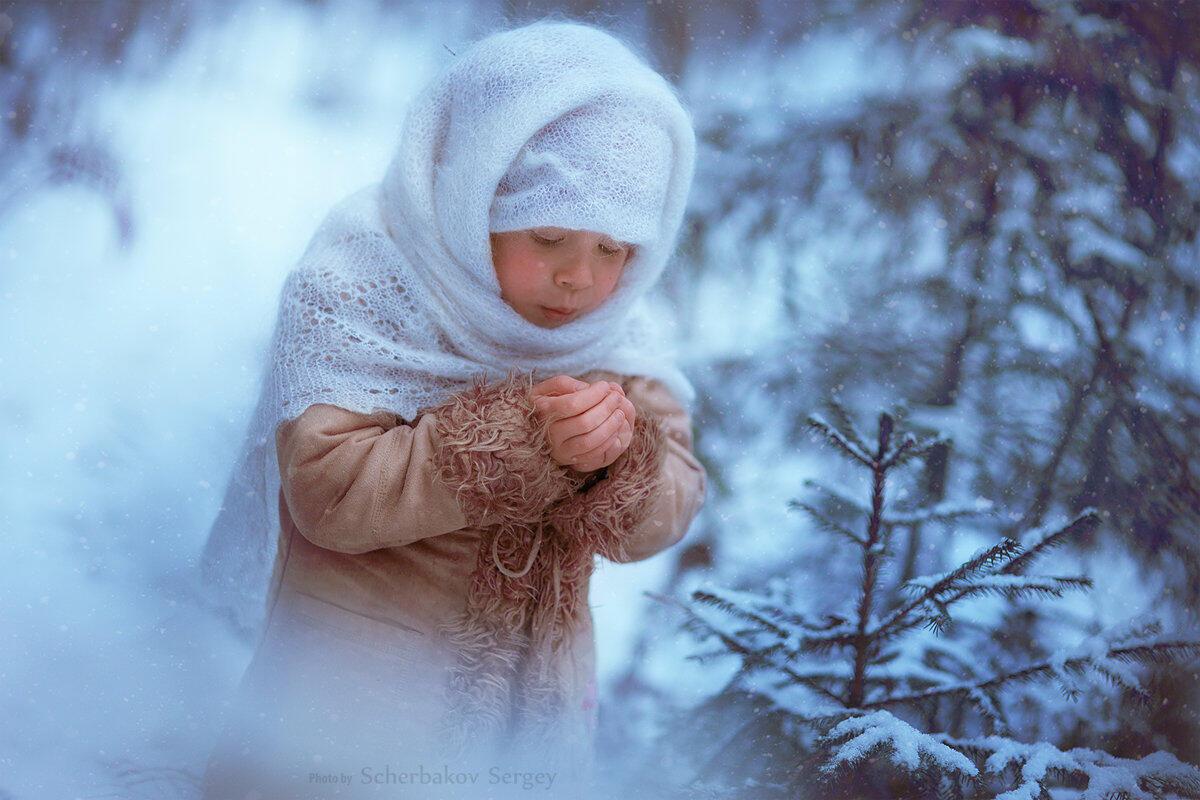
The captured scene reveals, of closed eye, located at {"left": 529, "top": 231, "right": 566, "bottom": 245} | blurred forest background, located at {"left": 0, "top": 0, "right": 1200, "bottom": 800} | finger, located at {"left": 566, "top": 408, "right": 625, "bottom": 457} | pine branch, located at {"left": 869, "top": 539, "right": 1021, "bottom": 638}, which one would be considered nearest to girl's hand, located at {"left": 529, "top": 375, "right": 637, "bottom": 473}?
finger, located at {"left": 566, "top": 408, "right": 625, "bottom": 457}

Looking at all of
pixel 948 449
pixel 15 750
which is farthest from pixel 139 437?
pixel 948 449

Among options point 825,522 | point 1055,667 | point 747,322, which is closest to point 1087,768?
point 1055,667

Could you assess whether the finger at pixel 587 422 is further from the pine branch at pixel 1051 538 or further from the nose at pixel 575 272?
the pine branch at pixel 1051 538

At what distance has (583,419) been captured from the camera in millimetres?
841

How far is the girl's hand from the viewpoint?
84 cm

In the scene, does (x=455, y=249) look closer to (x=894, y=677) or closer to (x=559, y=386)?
(x=559, y=386)

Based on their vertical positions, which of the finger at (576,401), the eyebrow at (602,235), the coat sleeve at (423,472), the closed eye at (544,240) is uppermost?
the eyebrow at (602,235)

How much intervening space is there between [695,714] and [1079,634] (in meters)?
0.37

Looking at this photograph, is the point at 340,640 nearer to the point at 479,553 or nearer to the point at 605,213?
the point at 479,553

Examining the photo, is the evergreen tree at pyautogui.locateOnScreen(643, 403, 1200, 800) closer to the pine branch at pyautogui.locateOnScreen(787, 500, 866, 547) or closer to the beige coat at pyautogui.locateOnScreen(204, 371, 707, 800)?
the pine branch at pyautogui.locateOnScreen(787, 500, 866, 547)

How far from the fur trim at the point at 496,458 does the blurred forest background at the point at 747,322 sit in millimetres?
293

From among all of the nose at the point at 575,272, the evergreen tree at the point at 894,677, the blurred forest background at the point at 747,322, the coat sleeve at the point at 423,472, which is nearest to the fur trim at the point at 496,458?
the coat sleeve at the point at 423,472

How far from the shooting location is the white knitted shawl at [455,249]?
34.5 inches

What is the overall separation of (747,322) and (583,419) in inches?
17.7
